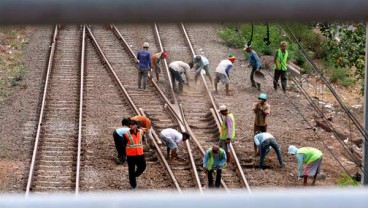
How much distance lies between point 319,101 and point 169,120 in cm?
342

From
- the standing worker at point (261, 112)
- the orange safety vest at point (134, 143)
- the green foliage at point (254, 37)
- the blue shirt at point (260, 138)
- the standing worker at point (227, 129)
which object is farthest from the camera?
the green foliage at point (254, 37)

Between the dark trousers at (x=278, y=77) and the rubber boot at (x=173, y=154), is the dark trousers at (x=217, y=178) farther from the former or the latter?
the dark trousers at (x=278, y=77)

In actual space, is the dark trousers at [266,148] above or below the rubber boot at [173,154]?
above

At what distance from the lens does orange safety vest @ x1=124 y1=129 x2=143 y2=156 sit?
1227 cm

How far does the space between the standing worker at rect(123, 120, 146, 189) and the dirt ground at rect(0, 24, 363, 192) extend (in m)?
1.50

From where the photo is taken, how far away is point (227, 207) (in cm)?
110

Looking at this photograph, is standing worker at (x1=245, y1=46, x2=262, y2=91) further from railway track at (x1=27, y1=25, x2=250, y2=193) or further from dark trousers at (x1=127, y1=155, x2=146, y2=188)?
dark trousers at (x1=127, y1=155, x2=146, y2=188)

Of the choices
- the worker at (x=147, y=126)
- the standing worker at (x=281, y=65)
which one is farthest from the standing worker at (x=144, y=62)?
the worker at (x=147, y=126)

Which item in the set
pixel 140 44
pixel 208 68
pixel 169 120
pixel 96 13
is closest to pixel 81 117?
pixel 169 120

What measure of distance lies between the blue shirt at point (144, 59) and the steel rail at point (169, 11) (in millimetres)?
17147

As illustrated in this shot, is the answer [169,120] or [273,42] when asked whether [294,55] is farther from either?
[169,120]

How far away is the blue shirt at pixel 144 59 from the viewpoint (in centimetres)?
1831

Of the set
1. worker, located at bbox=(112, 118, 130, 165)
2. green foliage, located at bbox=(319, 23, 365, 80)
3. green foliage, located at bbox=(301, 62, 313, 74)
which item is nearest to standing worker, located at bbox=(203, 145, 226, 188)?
worker, located at bbox=(112, 118, 130, 165)

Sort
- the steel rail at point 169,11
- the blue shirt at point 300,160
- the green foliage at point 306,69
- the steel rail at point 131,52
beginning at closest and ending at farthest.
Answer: the steel rail at point 169,11 < the blue shirt at point 300,160 < the steel rail at point 131,52 < the green foliage at point 306,69
